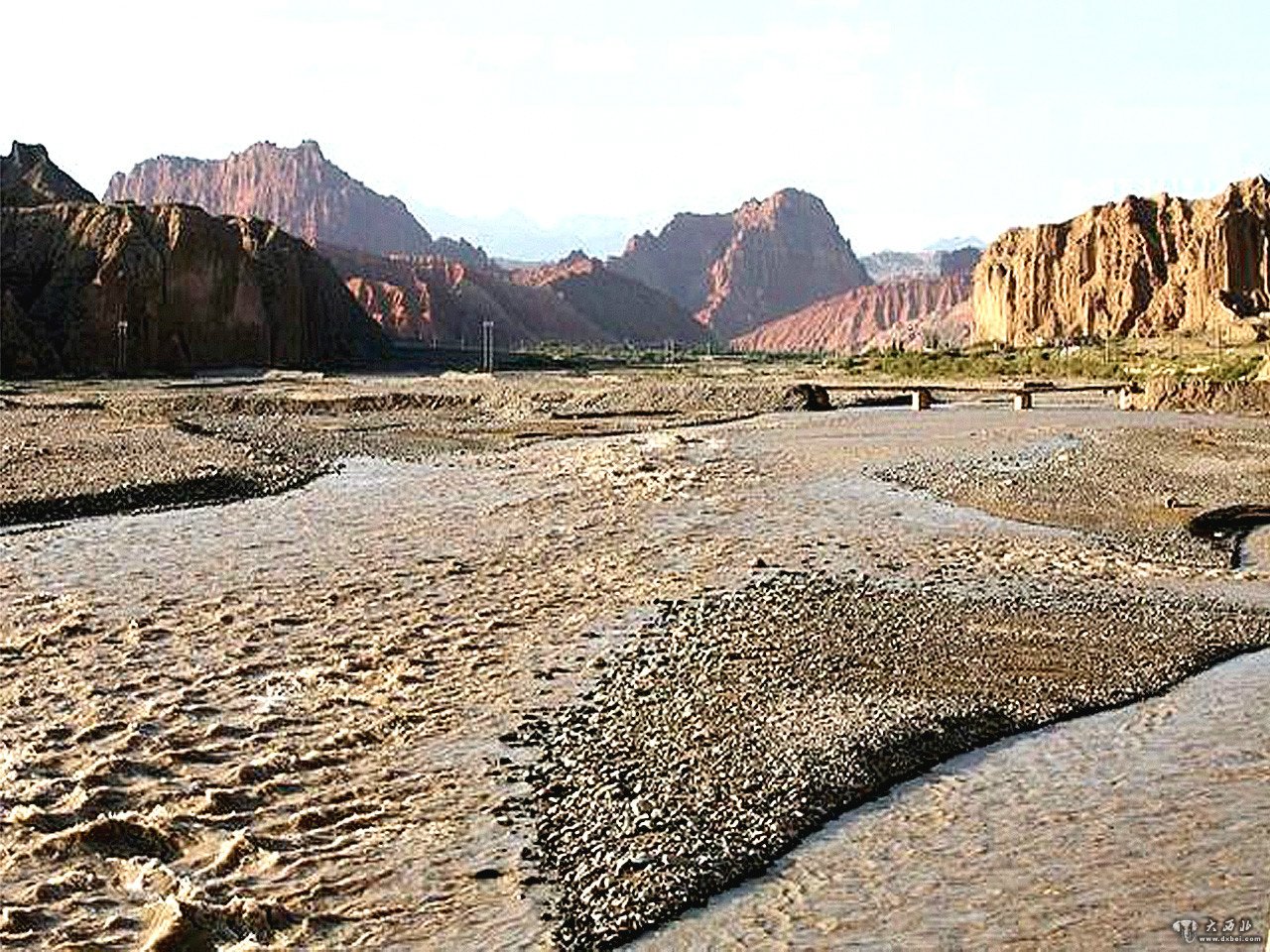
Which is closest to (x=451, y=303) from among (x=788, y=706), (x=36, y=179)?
(x=36, y=179)

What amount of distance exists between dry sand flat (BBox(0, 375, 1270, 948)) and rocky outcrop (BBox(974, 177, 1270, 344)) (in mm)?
77807

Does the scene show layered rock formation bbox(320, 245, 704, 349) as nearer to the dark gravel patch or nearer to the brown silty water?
the dark gravel patch

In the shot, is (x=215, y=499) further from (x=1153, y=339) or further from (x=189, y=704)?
(x=1153, y=339)

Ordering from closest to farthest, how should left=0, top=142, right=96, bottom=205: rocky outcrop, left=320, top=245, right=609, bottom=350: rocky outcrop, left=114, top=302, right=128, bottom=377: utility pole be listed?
left=114, top=302, right=128, bottom=377: utility pole → left=0, top=142, right=96, bottom=205: rocky outcrop → left=320, top=245, right=609, bottom=350: rocky outcrop

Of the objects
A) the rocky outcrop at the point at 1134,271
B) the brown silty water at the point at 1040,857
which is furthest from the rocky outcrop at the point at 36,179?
the brown silty water at the point at 1040,857

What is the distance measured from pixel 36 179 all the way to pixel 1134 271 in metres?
86.2

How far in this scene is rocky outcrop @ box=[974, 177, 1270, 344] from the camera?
102 m

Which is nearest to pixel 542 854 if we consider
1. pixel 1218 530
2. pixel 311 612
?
pixel 311 612

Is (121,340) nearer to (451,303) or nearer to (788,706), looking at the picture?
(788,706)

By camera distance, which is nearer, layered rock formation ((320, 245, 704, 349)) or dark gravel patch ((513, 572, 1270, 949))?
dark gravel patch ((513, 572, 1270, 949))

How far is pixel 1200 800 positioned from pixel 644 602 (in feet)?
21.3

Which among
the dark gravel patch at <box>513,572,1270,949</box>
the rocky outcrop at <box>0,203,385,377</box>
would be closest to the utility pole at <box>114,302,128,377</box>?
the rocky outcrop at <box>0,203,385,377</box>

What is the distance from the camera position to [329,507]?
20828 mm

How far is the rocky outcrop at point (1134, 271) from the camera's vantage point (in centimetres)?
10169
